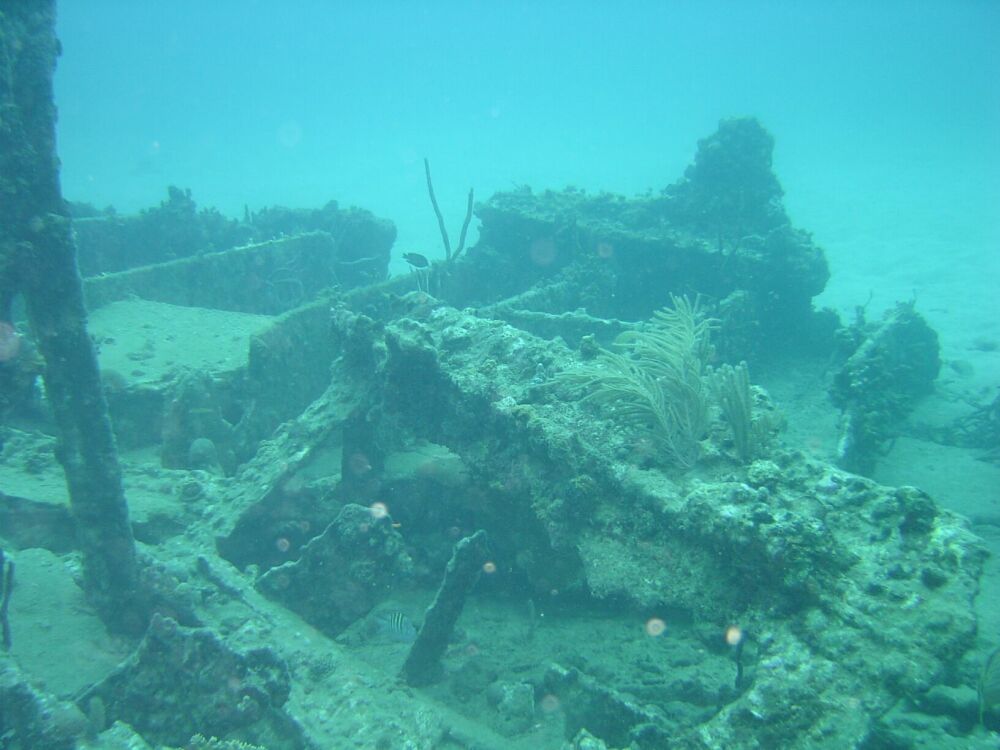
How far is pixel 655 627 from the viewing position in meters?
4.84

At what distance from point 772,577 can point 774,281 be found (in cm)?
985

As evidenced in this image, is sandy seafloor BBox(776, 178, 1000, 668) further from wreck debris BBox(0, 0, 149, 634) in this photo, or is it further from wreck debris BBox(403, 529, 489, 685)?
wreck debris BBox(0, 0, 149, 634)

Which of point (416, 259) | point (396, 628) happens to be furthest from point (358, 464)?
point (416, 259)

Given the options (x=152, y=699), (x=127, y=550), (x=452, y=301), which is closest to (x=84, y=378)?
(x=127, y=550)

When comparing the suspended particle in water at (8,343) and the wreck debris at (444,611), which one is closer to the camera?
the suspended particle in water at (8,343)

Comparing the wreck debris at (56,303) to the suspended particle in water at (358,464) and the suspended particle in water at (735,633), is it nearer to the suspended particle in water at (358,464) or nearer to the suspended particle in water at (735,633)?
the suspended particle in water at (358,464)

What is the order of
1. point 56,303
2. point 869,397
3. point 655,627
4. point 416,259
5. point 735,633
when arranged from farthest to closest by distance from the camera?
point 416,259, point 869,397, point 655,627, point 56,303, point 735,633

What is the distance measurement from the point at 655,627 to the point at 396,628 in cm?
237

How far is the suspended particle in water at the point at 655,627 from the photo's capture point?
480 cm

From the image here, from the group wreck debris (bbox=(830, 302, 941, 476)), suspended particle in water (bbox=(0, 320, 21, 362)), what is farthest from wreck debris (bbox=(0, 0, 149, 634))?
wreck debris (bbox=(830, 302, 941, 476))

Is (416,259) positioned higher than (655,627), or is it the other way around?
(416,259)

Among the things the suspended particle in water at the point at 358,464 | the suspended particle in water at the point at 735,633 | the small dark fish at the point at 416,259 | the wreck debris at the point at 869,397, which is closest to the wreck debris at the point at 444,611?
the suspended particle in water at the point at 735,633

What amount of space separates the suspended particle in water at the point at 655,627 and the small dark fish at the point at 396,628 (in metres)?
2.13

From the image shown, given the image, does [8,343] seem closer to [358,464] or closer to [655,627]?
[358,464]
